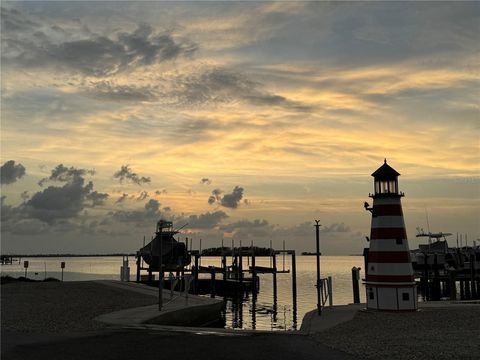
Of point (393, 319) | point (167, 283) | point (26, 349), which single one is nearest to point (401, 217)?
point (393, 319)

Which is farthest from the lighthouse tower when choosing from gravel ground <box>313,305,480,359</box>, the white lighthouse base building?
gravel ground <box>313,305,480,359</box>

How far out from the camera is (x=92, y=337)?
50.8 ft

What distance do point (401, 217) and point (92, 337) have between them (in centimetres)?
1621

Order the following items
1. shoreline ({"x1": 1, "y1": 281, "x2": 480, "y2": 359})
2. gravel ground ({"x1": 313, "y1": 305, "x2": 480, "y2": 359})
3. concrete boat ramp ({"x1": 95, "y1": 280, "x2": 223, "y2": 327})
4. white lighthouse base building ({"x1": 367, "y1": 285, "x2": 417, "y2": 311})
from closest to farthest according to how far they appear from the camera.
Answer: gravel ground ({"x1": 313, "y1": 305, "x2": 480, "y2": 359}) → shoreline ({"x1": 1, "y1": 281, "x2": 480, "y2": 359}) → concrete boat ramp ({"x1": 95, "y1": 280, "x2": 223, "y2": 327}) → white lighthouse base building ({"x1": 367, "y1": 285, "x2": 417, "y2": 311})

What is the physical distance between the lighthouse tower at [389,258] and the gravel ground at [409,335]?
1.19m

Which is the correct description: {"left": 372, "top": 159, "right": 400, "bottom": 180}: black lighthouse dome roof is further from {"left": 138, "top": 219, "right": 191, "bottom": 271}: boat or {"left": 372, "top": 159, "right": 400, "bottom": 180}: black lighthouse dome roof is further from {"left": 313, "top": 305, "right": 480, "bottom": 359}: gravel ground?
{"left": 138, "top": 219, "right": 191, "bottom": 271}: boat

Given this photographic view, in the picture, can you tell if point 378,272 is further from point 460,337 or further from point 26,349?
point 26,349

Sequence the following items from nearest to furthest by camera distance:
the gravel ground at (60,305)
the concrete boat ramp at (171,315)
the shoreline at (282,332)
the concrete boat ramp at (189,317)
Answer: the shoreline at (282,332) < the concrete boat ramp at (189,317) < the gravel ground at (60,305) < the concrete boat ramp at (171,315)

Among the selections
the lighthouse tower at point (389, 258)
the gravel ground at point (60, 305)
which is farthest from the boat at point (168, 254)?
the lighthouse tower at point (389, 258)

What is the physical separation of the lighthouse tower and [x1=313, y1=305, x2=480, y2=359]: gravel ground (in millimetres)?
1188

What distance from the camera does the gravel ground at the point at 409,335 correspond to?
1355 centimetres

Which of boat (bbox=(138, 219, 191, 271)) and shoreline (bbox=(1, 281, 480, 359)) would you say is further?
boat (bbox=(138, 219, 191, 271))

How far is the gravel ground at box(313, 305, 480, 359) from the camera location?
13547 millimetres

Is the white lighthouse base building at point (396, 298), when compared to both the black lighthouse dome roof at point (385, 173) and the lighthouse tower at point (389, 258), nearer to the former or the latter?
the lighthouse tower at point (389, 258)
